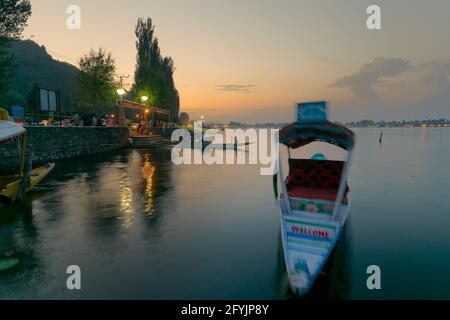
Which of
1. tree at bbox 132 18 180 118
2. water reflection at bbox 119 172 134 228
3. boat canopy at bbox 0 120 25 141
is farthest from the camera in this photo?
tree at bbox 132 18 180 118

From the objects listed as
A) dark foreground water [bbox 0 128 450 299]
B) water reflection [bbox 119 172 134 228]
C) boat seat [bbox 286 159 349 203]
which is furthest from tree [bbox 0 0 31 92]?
boat seat [bbox 286 159 349 203]

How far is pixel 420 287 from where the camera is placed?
6203 millimetres

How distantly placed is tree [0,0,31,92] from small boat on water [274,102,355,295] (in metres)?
25.9

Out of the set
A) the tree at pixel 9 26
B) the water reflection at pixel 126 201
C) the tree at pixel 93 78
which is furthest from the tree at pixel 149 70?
the water reflection at pixel 126 201

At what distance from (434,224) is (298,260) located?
8.53 metres

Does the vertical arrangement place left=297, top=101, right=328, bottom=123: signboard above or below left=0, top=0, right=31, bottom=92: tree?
below

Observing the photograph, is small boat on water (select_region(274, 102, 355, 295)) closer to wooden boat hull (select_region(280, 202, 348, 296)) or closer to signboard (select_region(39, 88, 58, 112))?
wooden boat hull (select_region(280, 202, 348, 296))

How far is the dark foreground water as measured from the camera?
5.98 meters

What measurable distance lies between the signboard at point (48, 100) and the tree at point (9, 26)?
429 centimetres

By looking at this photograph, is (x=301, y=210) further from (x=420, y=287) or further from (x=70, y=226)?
(x=70, y=226)

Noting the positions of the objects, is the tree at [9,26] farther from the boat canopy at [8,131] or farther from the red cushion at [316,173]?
the red cushion at [316,173]

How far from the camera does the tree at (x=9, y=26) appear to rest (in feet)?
74.5
